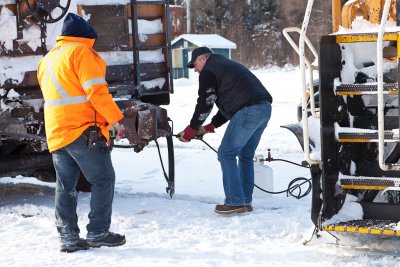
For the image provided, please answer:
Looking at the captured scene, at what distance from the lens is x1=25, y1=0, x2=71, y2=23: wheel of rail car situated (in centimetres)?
746

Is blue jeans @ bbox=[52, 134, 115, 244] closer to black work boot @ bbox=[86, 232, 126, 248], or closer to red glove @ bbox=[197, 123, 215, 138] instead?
black work boot @ bbox=[86, 232, 126, 248]

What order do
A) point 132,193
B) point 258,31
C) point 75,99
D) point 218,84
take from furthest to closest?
1. point 258,31
2. point 132,193
3. point 218,84
4. point 75,99

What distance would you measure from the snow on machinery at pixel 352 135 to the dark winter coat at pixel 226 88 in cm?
138

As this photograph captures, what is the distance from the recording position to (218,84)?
287 inches

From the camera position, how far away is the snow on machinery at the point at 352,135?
210 inches

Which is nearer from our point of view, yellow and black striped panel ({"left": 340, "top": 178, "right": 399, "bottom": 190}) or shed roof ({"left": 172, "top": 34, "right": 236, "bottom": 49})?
yellow and black striped panel ({"left": 340, "top": 178, "right": 399, "bottom": 190})

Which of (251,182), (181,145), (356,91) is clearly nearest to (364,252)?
(356,91)

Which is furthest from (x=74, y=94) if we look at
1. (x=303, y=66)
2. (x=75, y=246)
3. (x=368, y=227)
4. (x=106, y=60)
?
(x=106, y=60)

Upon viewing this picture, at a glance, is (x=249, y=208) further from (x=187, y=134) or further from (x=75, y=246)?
(x=75, y=246)

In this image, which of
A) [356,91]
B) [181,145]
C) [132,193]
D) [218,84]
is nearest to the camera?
[356,91]

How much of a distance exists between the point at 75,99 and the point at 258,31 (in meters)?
45.6

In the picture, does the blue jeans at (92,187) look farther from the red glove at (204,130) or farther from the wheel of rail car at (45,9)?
the wheel of rail car at (45,9)

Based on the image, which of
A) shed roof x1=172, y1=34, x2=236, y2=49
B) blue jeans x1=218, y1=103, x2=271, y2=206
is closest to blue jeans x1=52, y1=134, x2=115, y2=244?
blue jeans x1=218, y1=103, x2=271, y2=206

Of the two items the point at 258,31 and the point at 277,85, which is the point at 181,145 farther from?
the point at 258,31
